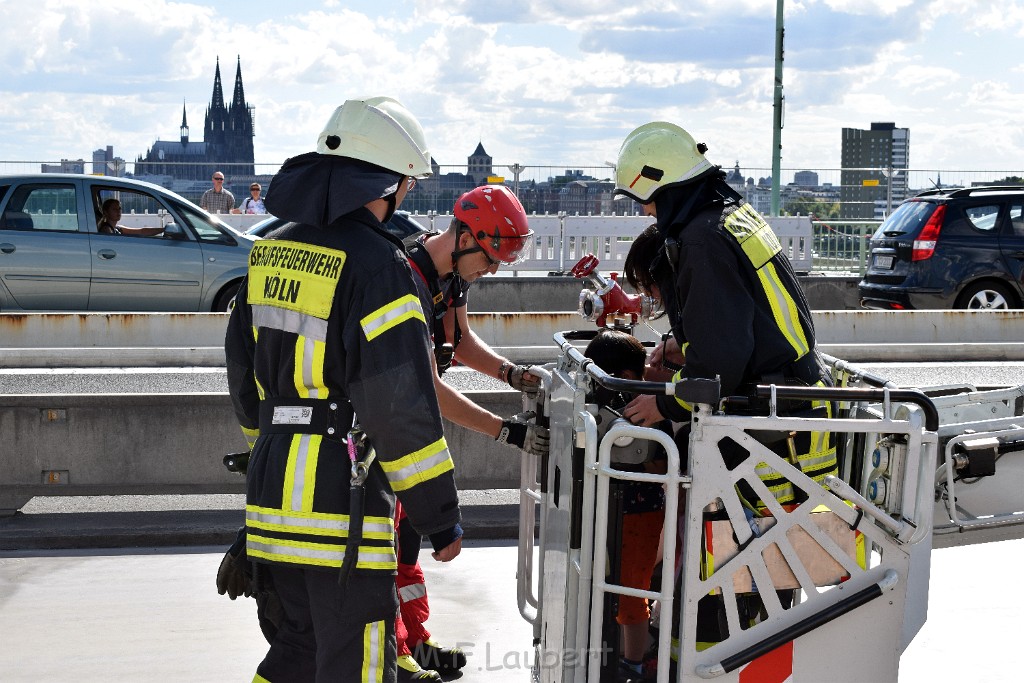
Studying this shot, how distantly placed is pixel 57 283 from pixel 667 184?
11.1 m

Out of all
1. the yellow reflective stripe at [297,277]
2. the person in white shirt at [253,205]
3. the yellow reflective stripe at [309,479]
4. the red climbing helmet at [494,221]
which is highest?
the person in white shirt at [253,205]

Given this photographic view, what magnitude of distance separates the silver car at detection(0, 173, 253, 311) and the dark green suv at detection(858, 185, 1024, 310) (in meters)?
7.68

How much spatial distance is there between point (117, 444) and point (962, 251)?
35.8 feet

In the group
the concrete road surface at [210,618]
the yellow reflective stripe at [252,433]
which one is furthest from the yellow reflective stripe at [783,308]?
the concrete road surface at [210,618]

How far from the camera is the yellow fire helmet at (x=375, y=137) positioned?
3375 mm

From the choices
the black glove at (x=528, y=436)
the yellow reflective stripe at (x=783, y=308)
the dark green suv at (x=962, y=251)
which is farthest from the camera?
the dark green suv at (x=962, y=251)

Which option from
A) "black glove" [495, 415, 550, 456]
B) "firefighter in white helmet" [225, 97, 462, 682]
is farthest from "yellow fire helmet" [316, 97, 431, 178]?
"black glove" [495, 415, 550, 456]

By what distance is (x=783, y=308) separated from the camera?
11.7 ft

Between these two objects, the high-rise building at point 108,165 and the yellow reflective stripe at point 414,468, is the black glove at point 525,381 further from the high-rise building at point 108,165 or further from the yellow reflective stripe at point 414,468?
the high-rise building at point 108,165

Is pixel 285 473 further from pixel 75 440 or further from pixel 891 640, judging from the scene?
pixel 75 440

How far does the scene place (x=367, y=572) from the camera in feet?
10.3

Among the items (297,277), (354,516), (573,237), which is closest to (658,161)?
(297,277)

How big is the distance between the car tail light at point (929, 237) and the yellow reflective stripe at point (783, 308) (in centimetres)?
1151

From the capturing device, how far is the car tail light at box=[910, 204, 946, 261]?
14328 millimetres
